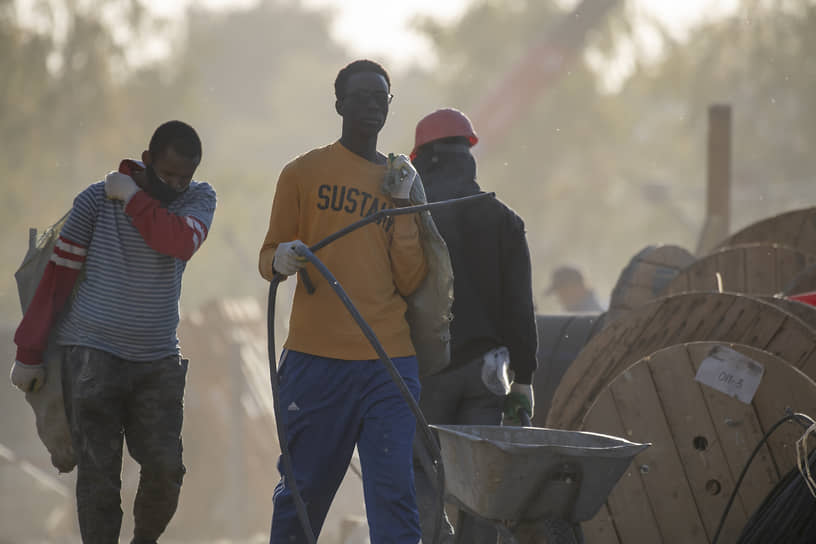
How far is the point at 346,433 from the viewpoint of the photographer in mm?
3611

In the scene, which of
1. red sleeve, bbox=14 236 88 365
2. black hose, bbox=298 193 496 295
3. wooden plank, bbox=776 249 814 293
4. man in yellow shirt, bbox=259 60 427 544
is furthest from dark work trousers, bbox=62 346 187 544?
wooden plank, bbox=776 249 814 293

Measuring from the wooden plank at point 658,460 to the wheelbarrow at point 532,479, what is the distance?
1328 millimetres

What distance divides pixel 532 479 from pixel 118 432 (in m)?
1.60

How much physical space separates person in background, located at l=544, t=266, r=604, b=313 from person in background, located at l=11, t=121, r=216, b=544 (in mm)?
6712

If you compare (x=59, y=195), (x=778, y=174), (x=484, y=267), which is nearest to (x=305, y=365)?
(x=484, y=267)

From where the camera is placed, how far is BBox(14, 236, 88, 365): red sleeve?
386cm

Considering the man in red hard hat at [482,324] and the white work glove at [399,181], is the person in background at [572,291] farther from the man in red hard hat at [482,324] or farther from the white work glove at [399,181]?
the white work glove at [399,181]

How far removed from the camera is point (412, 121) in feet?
118

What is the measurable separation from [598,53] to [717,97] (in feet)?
12.2

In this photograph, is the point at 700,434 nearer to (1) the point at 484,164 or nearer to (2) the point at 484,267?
(2) the point at 484,267

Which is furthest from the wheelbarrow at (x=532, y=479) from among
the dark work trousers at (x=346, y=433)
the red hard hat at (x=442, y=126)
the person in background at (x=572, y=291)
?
the person in background at (x=572, y=291)

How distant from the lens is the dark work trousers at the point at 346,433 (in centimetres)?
353

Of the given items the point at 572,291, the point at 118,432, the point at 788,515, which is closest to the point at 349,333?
the point at 118,432

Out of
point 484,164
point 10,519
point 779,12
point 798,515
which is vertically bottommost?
point 10,519
